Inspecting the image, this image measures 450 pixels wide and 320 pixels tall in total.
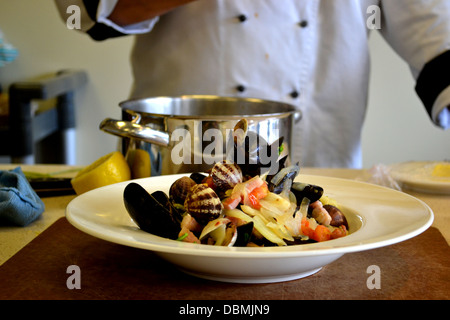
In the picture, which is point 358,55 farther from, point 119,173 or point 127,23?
point 119,173

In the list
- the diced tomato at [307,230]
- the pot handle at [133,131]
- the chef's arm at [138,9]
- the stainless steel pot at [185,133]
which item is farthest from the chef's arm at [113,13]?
the diced tomato at [307,230]

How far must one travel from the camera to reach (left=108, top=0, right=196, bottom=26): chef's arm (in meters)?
1.39

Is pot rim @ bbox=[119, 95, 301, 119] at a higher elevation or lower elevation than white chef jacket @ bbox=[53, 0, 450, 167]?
lower

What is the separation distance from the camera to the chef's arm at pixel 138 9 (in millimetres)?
1393

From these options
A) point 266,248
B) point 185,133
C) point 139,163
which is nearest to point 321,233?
point 266,248

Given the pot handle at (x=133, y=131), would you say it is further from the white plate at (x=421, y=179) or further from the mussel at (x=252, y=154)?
the white plate at (x=421, y=179)

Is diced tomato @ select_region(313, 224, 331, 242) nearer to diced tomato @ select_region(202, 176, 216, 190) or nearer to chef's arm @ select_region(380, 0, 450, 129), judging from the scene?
diced tomato @ select_region(202, 176, 216, 190)

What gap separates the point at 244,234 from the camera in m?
0.62

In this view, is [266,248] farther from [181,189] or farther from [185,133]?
[185,133]

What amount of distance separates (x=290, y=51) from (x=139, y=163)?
76 centimetres

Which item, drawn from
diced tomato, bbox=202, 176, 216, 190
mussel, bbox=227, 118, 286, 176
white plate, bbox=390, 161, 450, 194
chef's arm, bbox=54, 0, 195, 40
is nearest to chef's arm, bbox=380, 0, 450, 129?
white plate, bbox=390, 161, 450, 194

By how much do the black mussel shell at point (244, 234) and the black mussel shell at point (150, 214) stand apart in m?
0.08

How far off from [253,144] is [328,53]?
97cm
